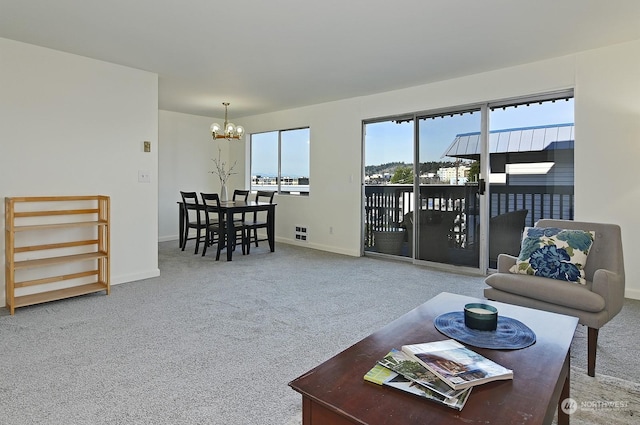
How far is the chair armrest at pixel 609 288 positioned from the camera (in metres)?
2.20

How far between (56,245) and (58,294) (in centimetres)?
46

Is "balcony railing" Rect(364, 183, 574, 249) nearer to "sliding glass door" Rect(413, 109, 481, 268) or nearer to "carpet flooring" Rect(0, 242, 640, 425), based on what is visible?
"sliding glass door" Rect(413, 109, 481, 268)

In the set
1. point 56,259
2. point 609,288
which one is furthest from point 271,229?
point 609,288

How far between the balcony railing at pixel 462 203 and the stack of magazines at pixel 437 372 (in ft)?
11.0

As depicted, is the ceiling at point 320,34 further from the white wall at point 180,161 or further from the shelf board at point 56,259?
the white wall at point 180,161

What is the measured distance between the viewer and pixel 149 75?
4.17 metres

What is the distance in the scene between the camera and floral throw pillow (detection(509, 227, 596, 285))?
2492 mm

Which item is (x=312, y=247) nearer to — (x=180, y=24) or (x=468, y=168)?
(x=468, y=168)

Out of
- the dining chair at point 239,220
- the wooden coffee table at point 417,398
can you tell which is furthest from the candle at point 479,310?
the dining chair at point 239,220

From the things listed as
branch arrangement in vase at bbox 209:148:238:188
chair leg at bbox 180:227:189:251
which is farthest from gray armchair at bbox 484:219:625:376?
branch arrangement in vase at bbox 209:148:238:188

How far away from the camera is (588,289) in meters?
2.30

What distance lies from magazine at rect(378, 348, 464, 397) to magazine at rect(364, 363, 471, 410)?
1cm

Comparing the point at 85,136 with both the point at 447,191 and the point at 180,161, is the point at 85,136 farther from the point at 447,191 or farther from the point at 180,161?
the point at 447,191

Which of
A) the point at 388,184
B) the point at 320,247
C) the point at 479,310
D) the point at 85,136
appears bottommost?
the point at 320,247
